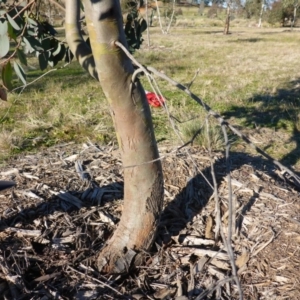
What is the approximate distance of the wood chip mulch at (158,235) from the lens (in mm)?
2131

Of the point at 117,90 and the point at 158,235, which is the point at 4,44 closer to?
the point at 117,90

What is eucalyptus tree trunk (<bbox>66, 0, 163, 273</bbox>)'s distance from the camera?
1.78 meters

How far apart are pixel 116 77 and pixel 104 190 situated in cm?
123

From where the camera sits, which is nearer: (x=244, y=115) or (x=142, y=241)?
(x=142, y=241)

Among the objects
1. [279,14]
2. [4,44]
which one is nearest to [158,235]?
[4,44]

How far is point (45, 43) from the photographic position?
7.54ft

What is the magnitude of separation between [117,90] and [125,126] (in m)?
0.21

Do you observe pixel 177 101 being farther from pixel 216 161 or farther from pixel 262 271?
pixel 262 271

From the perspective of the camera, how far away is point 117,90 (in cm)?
192

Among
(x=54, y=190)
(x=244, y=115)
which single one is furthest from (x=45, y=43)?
(x=244, y=115)

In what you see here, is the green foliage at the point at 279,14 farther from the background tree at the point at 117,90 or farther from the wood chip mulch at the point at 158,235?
the background tree at the point at 117,90

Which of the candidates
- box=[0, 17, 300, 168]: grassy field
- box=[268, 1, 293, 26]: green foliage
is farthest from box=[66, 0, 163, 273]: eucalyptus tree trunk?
box=[268, 1, 293, 26]: green foliage

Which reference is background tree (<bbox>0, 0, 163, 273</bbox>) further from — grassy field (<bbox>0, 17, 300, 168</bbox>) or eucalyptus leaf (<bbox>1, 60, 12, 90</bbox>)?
grassy field (<bbox>0, 17, 300, 168</bbox>)

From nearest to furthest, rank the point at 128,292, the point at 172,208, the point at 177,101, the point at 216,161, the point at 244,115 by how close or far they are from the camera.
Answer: the point at 128,292
the point at 172,208
the point at 216,161
the point at 244,115
the point at 177,101
